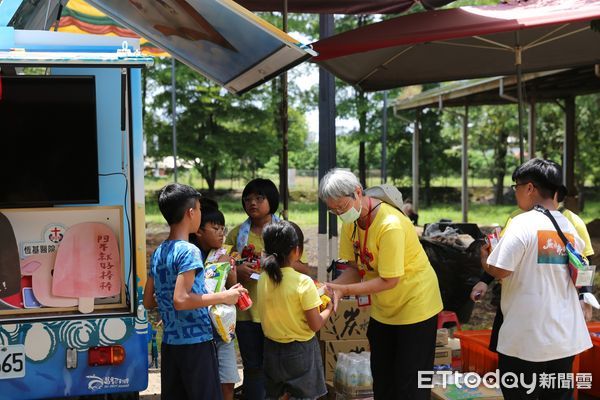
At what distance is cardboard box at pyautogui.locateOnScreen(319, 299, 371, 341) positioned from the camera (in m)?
5.16

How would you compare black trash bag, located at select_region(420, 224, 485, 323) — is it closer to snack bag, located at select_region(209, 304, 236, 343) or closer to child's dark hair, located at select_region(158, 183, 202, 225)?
snack bag, located at select_region(209, 304, 236, 343)

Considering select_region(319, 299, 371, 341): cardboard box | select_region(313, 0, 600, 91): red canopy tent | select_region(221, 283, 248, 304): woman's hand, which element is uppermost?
select_region(313, 0, 600, 91): red canopy tent

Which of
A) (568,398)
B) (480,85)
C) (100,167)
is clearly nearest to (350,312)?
(568,398)

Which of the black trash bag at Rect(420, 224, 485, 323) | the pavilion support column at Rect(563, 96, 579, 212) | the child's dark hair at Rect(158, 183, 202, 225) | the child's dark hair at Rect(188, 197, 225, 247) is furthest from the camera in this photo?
the pavilion support column at Rect(563, 96, 579, 212)

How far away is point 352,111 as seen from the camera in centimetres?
2056

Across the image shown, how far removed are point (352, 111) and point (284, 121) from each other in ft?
50.3

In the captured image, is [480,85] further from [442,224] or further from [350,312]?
[350,312]

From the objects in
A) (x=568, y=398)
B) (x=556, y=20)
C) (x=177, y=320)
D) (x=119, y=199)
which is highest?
(x=556, y=20)

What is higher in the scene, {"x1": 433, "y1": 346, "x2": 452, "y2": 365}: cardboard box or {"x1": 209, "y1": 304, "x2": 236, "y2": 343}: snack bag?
{"x1": 209, "y1": 304, "x2": 236, "y2": 343}: snack bag

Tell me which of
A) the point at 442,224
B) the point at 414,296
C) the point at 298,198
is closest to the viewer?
the point at 414,296

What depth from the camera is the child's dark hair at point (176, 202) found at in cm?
358

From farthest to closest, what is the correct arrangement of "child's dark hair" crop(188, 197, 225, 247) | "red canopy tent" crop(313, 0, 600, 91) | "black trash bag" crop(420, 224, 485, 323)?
1. "black trash bag" crop(420, 224, 485, 323)
2. "red canopy tent" crop(313, 0, 600, 91)
3. "child's dark hair" crop(188, 197, 225, 247)

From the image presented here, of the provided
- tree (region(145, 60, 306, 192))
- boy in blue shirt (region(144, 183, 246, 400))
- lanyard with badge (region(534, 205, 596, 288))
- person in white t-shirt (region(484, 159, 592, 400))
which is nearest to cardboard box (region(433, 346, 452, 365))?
person in white t-shirt (region(484, 159, 592, 400))

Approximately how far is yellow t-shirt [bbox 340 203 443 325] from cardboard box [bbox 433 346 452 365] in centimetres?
132
